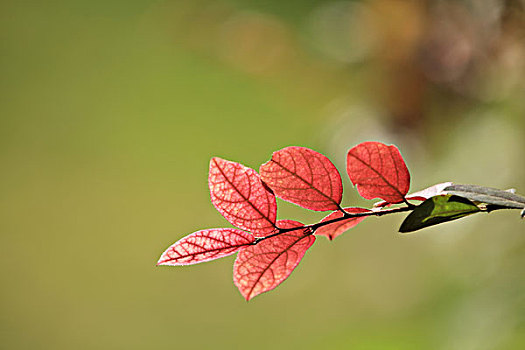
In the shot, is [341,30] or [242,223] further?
[341,30]

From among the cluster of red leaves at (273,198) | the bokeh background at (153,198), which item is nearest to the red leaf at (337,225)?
Result: the cluster of red leaves at (273,198)

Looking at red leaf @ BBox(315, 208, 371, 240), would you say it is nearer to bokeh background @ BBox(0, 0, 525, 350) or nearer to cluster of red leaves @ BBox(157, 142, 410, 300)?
cluster of red leaves @ BBox(157, 142, 410, 300)

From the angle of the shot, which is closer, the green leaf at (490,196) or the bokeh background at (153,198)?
the green leaf at (490,196)

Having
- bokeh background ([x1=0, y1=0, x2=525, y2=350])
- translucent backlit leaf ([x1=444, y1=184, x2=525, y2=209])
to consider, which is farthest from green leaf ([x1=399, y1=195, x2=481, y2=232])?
bokeh background ([x1=0, y1=0, x2=525, y2=350])

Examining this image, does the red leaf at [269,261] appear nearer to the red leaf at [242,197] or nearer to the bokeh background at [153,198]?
the red leaf at [242,197]

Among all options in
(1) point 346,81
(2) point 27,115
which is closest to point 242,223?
(1) point 346,81

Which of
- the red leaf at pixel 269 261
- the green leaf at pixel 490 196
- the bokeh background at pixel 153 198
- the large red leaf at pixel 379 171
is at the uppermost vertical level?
the bokeh background at pixel 153 198

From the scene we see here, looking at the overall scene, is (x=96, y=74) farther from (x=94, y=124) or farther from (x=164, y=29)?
(x=164, y=29)
